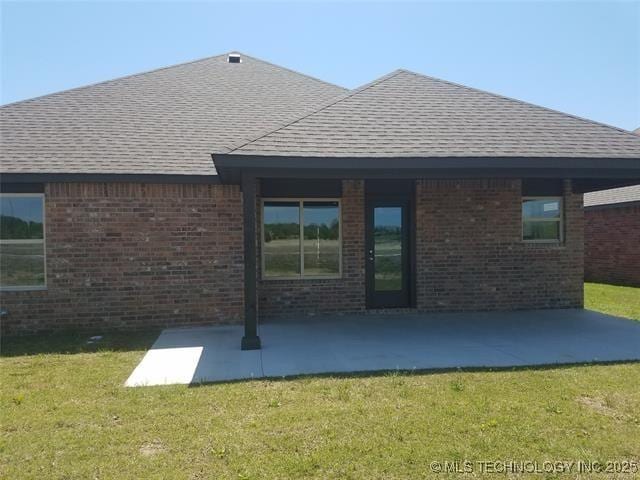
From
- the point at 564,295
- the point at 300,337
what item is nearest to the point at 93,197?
the point at 300,337

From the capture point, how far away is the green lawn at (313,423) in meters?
3.27

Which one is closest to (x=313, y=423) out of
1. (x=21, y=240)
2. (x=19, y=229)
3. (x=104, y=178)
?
(x=104, y=178)

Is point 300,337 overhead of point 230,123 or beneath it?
beneath

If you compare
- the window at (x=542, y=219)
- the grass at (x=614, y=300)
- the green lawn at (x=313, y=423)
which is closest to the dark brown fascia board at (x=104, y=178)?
Answer: the green lawn at (x=313, y=423)

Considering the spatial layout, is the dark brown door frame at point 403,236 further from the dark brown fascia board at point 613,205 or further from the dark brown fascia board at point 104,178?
the dark brown fascia board at point 613,205

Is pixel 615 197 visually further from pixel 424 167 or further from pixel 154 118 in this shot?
pixel 154 118

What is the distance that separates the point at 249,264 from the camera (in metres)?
6.39

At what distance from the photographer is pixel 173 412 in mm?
4180

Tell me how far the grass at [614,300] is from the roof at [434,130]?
3983 mm

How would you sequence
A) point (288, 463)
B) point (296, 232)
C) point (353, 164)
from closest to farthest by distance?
point (288, 463), point (353, 164), point (296, 232)

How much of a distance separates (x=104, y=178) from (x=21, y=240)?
75.6 inches

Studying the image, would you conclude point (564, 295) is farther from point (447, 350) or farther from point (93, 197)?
point (93, 197)

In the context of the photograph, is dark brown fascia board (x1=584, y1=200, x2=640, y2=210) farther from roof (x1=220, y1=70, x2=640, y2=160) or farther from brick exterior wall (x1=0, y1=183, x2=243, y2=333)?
brick exterior wall (x1=0, y1=183, x2=243, y2=333)

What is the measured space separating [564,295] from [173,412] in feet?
28.1
